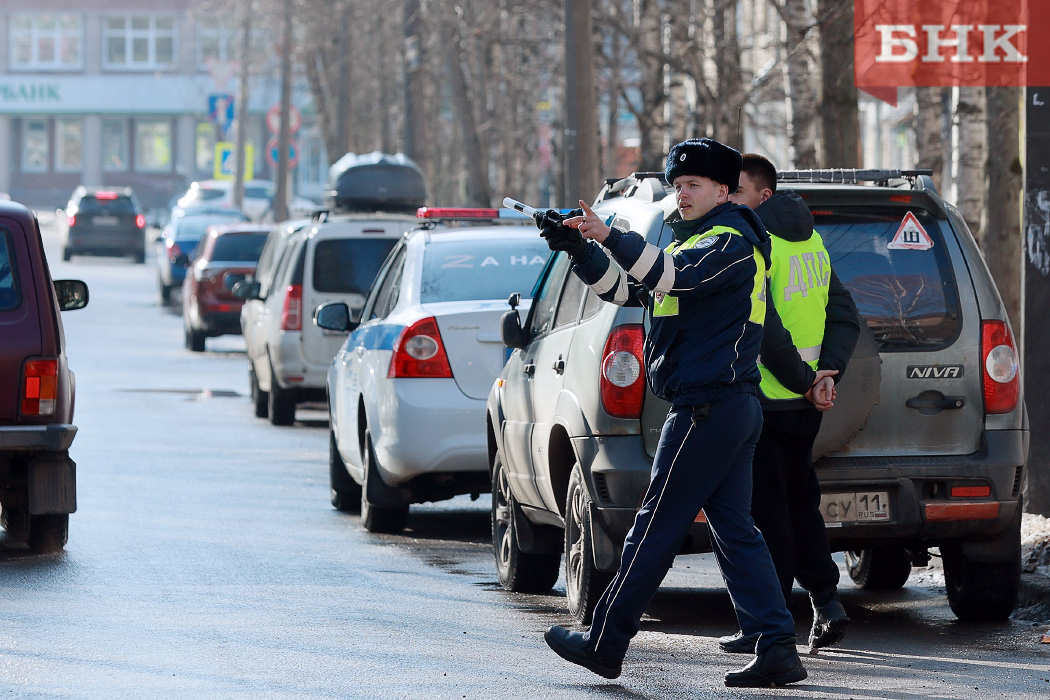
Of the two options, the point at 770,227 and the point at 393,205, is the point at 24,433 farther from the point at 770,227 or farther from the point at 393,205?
the point at 393,205

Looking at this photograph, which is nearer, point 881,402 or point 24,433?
point 881,402

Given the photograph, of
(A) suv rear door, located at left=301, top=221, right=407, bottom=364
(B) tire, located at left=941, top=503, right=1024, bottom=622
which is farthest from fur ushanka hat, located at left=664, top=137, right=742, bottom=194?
(A) suv rear door, located at left=301, top=221, right=407, bottom=364

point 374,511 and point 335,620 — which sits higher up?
point 374,511

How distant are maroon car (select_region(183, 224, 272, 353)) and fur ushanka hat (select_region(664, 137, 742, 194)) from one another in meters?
19.7

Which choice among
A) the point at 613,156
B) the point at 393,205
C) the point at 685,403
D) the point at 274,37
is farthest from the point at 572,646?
the point at 274,37

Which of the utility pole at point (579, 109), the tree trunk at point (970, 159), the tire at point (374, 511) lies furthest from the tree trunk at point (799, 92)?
the tire at point (374, 511)

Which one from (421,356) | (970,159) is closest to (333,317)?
(421,356)

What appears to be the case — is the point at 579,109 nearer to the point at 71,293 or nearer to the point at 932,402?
the point at 71,293

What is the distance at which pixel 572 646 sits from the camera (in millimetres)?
6309

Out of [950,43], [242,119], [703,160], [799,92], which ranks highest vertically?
[242,119]

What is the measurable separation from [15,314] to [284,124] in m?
33.6

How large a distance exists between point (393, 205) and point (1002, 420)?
19648 millimetres

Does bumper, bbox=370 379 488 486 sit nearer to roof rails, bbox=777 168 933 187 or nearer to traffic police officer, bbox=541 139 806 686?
roof rails, bbox=777 168 933 187

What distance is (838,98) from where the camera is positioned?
14734 millimetres
